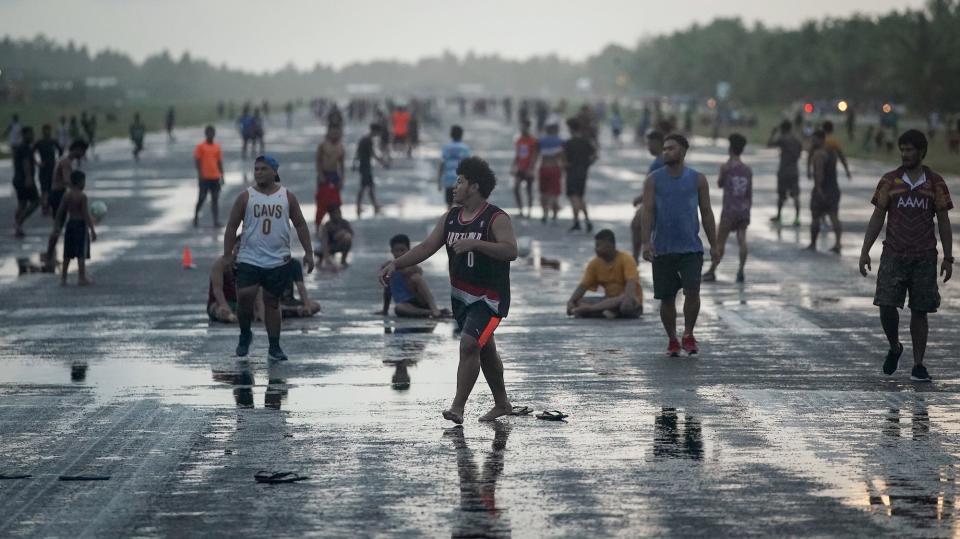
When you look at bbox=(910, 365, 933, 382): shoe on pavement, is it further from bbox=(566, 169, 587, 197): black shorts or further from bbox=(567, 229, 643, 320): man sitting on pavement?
bbox=(566, 169, 587, 197): black shorts

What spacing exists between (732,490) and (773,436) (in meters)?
1.54

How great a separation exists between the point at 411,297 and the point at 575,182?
10.4 metres

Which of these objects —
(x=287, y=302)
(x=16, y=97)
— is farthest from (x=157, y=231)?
(x=16, y=97)

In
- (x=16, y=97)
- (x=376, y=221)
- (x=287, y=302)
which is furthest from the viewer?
(x=16, y=97)

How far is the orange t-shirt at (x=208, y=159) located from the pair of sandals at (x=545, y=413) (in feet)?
56.6

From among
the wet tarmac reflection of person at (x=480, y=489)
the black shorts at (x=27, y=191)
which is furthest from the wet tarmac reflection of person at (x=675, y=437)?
the black shorts at (x=27, y=191)

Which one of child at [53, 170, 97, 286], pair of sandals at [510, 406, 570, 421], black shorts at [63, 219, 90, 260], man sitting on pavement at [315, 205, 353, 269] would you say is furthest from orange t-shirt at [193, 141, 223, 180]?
pair of sandals at [510, 406, 570, 421]

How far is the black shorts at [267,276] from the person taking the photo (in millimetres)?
13094

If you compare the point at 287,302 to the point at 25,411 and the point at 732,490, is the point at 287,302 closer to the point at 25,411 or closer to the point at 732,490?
the point at 25,411

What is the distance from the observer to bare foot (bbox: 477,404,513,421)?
34.1 ft

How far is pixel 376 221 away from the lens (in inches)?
1168

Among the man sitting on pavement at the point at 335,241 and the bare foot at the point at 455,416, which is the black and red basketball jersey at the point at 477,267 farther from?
the man sitting on pavement at the point at 335,241

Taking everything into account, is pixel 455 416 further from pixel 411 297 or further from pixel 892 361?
pixel 411 297

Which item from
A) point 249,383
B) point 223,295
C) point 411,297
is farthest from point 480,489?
point 411,297
